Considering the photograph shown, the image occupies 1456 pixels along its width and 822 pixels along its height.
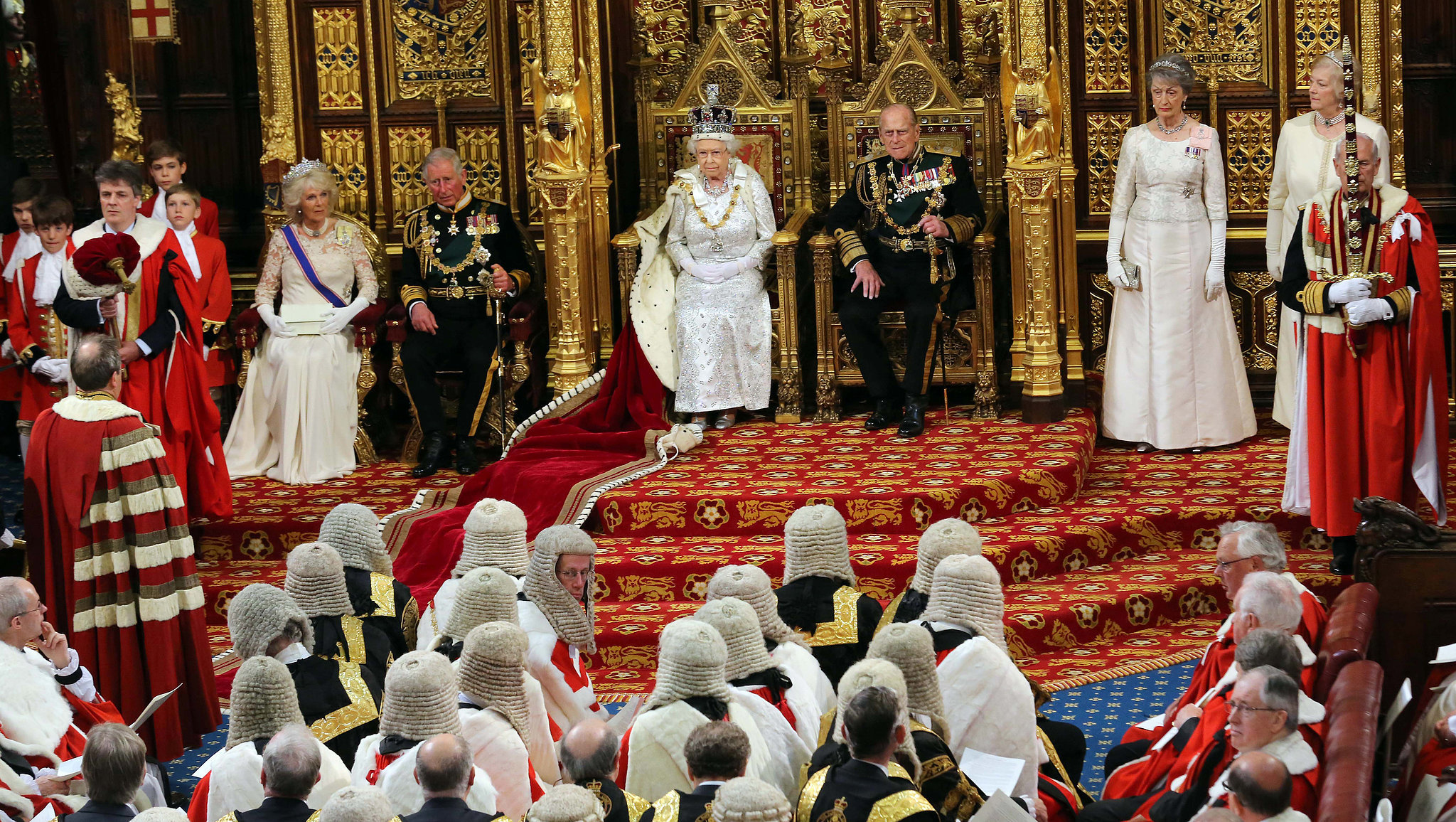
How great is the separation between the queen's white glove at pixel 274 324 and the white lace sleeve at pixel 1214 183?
4617 mm

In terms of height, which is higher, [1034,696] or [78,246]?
[78,246]

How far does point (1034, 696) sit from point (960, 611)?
1.57 feet

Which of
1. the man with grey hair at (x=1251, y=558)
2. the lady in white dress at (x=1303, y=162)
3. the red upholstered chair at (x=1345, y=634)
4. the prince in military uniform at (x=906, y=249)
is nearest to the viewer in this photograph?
the red upholstered chair at (x=1345, y=634)

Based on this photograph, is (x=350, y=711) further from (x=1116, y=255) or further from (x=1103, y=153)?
(x=1103, y=153)

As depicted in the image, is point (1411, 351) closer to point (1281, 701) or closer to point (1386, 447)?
point (1386, 447)

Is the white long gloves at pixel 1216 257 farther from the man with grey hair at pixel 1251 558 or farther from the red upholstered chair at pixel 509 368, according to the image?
the man with grey hair at pixel 1251 558

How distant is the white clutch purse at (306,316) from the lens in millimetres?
10055

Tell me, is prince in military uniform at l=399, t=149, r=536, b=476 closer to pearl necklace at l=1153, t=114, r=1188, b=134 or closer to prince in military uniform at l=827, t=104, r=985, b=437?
prince in military uniform at l=827, t=104, r=985, b=437

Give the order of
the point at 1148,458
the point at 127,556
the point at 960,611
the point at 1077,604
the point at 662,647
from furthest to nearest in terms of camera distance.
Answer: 1. the point at 1148,458
2. the point at 1077,604
3. the point at 127,556
4. the point at 960,611
5. the point at 662,647

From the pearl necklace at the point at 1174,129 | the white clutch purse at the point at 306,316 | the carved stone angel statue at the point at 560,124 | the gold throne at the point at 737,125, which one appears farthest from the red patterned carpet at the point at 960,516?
the carved stone angel statue at the point at 560,124

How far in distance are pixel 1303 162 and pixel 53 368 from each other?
5.98 metres

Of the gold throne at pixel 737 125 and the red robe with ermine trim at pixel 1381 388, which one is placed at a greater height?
the gold throne at pixel 737 125

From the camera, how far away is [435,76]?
11070mm

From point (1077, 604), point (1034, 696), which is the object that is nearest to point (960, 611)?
point (1034, 696)
